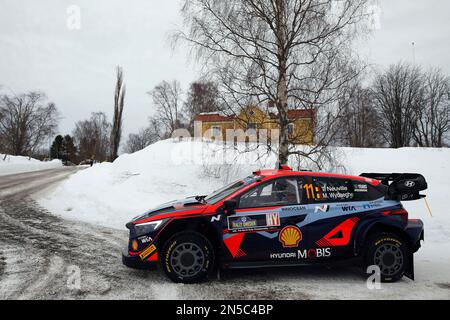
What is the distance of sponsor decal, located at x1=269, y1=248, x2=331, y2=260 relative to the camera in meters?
4.62

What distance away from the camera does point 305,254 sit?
4656 millimetres

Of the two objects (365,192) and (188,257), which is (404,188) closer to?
(365,192)

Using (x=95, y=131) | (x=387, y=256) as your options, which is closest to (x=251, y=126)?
(x=387, y=256)

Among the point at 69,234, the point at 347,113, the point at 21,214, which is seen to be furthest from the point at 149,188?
the point at 347,113

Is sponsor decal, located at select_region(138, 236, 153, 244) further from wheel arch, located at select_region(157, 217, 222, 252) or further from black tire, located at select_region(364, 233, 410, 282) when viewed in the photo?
black tire, located at select_region(364, 233, 410, 282)

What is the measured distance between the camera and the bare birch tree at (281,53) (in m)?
9.68

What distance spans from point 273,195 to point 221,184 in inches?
311

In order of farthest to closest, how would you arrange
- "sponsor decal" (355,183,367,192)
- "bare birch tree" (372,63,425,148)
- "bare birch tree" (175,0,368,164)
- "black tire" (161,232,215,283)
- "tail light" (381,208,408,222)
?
"bare birch tree" (372,63,425,148), "bare birch tree" (175,0,368,164), "sponsor decal" (355,183,367,192), "tail light" (381,208,408,222), "black tire" (161,232,215,283)

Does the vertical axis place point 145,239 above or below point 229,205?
below

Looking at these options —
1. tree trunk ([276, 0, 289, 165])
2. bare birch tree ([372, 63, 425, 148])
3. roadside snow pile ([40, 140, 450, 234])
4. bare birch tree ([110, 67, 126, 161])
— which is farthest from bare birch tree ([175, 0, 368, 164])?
bare birch tree ([372, 63, 425, 148])

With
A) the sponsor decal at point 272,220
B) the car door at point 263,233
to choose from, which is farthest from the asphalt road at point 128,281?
the sponsor decal at point 272,220

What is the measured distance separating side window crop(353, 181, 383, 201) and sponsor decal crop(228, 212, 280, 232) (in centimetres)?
129

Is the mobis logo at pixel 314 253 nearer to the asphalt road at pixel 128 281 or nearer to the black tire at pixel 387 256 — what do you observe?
the asphalt road at pixel 128 281
